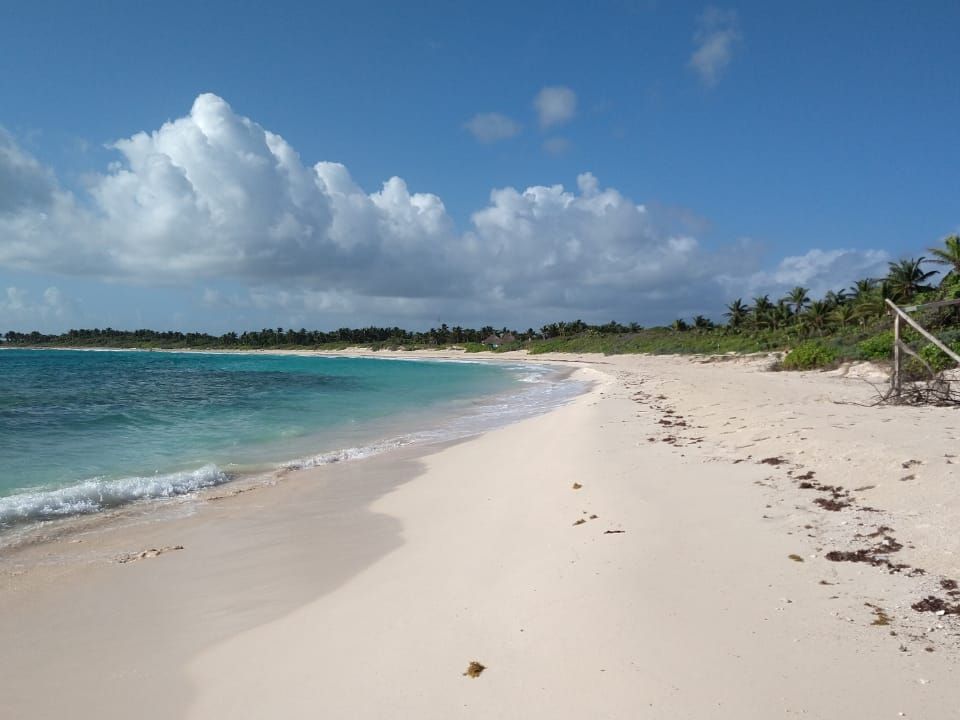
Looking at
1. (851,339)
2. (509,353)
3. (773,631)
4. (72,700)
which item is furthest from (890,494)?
(509,353)

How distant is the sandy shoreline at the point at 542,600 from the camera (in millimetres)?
3129

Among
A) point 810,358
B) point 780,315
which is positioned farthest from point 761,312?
point 810,358

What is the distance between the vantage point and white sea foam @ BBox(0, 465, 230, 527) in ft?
25.5

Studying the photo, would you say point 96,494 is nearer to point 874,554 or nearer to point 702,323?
point 874,554

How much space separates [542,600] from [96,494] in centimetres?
793

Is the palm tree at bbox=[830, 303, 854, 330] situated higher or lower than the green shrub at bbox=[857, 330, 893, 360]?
higher

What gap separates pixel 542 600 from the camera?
14.1 ft

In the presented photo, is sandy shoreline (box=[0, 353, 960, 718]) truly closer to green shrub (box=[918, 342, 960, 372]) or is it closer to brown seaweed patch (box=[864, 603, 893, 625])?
brown seaweed patch (box=[864, 603, 893, 625])

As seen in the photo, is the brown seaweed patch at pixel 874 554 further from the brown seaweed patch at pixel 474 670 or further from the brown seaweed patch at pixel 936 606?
the brown seaweed patch at pixel 474 670

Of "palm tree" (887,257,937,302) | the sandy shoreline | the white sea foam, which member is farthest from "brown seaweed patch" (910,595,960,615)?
"palm tree" (887,257,937,302)

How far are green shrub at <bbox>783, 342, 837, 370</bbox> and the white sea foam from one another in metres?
23.9

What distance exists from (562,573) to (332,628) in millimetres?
1928

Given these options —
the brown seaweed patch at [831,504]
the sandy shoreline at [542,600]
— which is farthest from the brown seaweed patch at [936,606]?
the brown seaweed patch at [831,504]

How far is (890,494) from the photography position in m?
5.54
